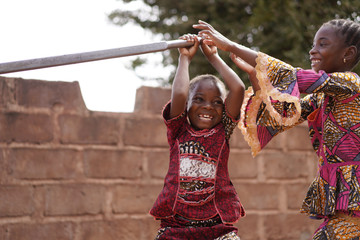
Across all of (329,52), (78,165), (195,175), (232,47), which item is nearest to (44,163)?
(78,165)

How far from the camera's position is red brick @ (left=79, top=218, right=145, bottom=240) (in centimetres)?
384

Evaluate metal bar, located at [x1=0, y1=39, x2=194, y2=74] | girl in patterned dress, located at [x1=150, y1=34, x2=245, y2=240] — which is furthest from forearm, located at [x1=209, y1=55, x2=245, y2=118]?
metal bar, located at [x1=0, y1=39, x2=194, y2=74]

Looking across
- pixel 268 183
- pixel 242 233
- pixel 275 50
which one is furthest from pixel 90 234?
pixel 275 50

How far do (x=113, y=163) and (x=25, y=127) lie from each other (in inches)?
27.2

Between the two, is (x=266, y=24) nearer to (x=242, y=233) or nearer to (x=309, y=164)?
(x=309, y=164)

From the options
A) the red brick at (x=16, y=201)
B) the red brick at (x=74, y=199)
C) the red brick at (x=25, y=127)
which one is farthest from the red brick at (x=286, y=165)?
the red brick at (x=16, y=201)

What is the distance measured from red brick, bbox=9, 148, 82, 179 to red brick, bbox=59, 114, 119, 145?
109mm

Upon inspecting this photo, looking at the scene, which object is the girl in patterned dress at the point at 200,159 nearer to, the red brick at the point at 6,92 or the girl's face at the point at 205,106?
the girl's face at the point at 205,106

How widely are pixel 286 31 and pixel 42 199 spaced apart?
239 inches

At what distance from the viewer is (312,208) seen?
110 inches

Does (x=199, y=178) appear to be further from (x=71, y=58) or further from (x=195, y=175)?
(x=71, y=58)

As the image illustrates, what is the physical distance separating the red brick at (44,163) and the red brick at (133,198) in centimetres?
35

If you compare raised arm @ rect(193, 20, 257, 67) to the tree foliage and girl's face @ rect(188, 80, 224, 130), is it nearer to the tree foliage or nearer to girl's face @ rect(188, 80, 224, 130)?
girl's face @ rect(188, 80, 224, 130)

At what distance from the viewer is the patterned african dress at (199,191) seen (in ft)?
9.45
